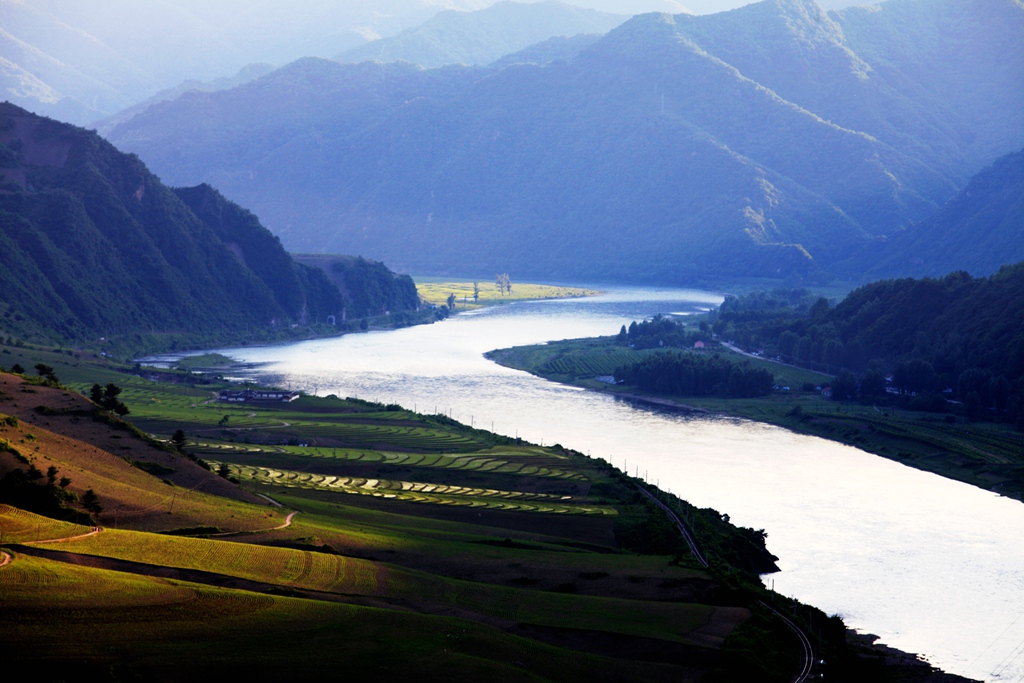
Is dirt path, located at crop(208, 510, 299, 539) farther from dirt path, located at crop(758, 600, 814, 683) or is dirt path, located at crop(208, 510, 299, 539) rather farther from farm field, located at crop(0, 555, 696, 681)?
dirt path, located at crop(758, 600, 814, 683)

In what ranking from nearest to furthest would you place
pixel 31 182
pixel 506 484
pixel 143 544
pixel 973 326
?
pixel 143 544, pixel 506 484, pixel 973 326, pixel 31 182

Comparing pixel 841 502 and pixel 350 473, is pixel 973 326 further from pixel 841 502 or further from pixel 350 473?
pixel 350 473

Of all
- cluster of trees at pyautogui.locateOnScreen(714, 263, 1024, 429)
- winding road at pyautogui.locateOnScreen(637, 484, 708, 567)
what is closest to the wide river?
winding road at pyautogui.locateOnScreen(637, 484, 708, 567)

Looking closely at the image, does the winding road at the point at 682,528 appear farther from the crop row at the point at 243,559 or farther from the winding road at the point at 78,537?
the winding road at the point at 78,537

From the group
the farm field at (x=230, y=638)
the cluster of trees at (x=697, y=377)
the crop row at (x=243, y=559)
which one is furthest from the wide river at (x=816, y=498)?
the crop row at (x=243, y=559)

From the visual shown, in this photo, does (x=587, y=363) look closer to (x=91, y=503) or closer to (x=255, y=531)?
(x=255, y=531)

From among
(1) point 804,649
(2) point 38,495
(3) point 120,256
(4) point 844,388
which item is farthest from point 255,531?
(3) point 120,256

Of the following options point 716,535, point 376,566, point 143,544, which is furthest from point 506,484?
point 143,544
